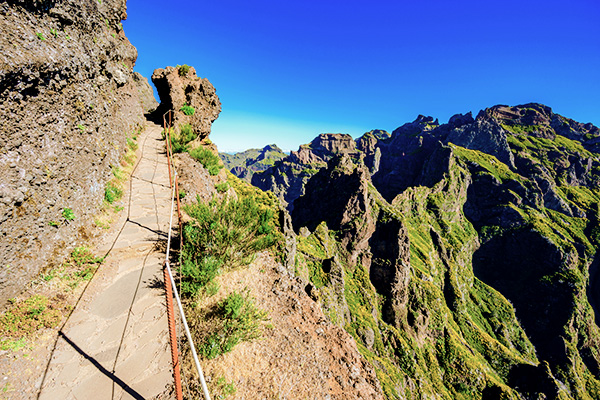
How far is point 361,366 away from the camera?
6.12 metres

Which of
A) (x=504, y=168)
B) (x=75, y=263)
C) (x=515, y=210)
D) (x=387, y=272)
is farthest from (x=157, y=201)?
(x=504, y=168)

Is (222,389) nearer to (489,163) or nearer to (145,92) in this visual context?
(145,92)

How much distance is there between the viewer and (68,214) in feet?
19.7

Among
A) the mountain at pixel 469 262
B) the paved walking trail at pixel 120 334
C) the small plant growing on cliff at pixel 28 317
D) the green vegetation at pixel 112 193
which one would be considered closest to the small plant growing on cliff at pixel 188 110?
the green vegetation at pixel 112 193

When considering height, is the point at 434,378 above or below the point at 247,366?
below

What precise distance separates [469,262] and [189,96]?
6128 inches

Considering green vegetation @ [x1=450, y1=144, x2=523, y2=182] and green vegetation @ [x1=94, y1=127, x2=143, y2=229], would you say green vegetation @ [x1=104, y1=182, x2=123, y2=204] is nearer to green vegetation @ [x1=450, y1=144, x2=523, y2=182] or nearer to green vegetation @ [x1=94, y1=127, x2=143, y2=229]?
green vegetation @ [x1=94, y1=127, x2=143, y2=229]

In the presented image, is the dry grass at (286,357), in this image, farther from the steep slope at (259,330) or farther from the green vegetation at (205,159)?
the green vegetation at (205,159)

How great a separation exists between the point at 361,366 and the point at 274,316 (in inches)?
107

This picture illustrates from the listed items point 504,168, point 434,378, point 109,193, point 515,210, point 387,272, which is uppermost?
point 504,168

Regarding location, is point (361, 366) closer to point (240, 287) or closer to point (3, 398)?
point (240, 287)

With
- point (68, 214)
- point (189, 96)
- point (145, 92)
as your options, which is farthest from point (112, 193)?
point (145, 92)

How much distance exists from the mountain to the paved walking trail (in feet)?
18.1

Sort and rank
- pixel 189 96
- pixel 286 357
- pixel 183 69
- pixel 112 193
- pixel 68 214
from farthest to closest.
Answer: pixel 183 69 < pixel 189 96 < pixel 112 193 < pixel 68 214 < pixel 286 357
